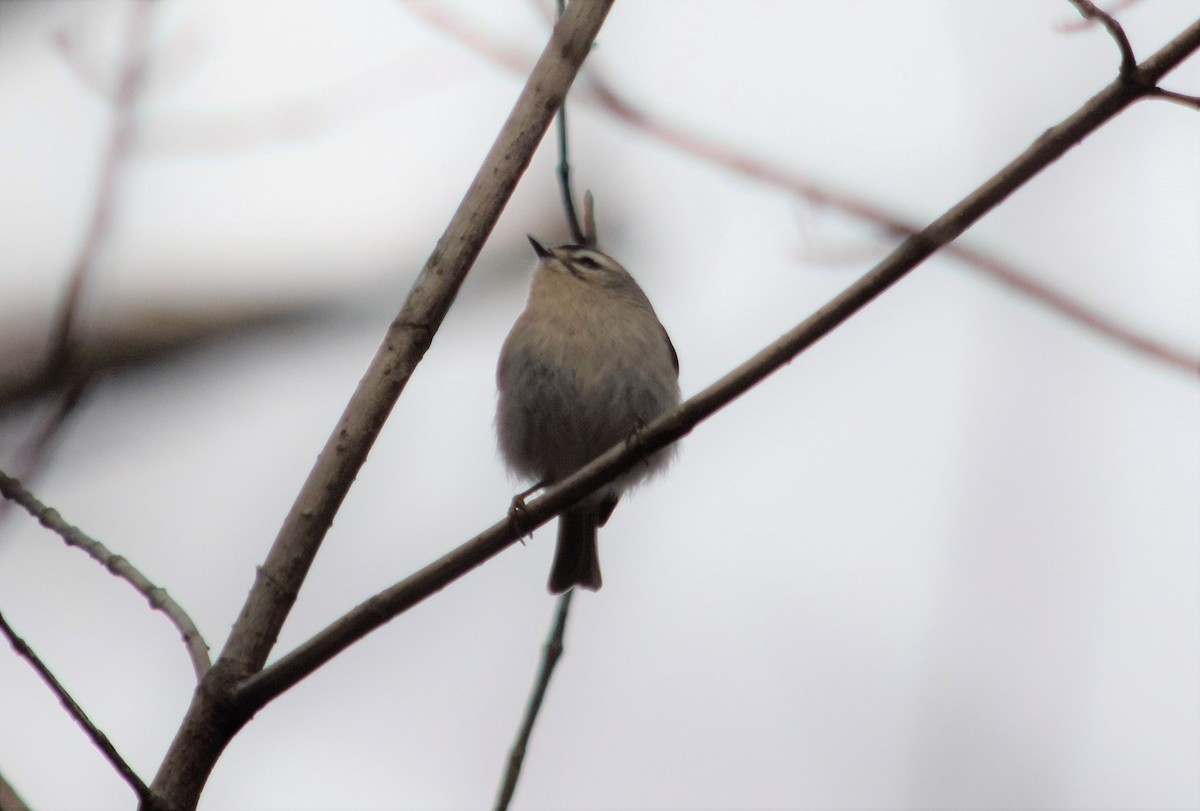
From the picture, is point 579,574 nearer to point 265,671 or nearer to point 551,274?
point 551,274

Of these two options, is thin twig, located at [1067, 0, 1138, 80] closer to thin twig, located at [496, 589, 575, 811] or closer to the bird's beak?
thin twig, located at [496, 589, 575, 811]

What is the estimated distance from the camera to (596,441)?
4980 mm

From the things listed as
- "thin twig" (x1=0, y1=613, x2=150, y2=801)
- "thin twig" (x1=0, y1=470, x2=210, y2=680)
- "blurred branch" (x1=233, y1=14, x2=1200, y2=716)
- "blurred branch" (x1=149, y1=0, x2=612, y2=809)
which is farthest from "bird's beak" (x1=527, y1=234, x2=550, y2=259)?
"thin twig" (x1=0, y1=613, x2=150, y2=801)

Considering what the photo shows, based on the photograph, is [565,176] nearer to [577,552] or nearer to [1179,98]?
[1179,98]

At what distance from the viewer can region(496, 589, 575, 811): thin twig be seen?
101 inches

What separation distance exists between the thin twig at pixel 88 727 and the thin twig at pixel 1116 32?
2.01 metres

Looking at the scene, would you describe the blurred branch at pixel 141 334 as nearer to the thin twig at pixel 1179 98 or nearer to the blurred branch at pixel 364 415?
the blurred branch at pixel 364 415

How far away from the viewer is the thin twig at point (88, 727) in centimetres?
197

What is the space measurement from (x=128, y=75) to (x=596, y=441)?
2.44m

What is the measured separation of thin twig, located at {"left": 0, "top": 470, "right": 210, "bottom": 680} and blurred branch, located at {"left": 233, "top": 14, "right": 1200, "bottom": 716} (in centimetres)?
25

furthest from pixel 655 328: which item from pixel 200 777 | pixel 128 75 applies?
pixel 200 777

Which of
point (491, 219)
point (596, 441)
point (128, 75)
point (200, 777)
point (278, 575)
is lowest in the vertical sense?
point (200, 777)

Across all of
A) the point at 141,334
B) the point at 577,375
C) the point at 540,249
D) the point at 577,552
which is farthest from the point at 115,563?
the point at 577,552

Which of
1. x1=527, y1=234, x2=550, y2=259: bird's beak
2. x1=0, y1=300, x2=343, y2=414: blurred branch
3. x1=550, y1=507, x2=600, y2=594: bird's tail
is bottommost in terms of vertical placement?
x1=0, y1=300, x2=343, y2=414: blurred branch
